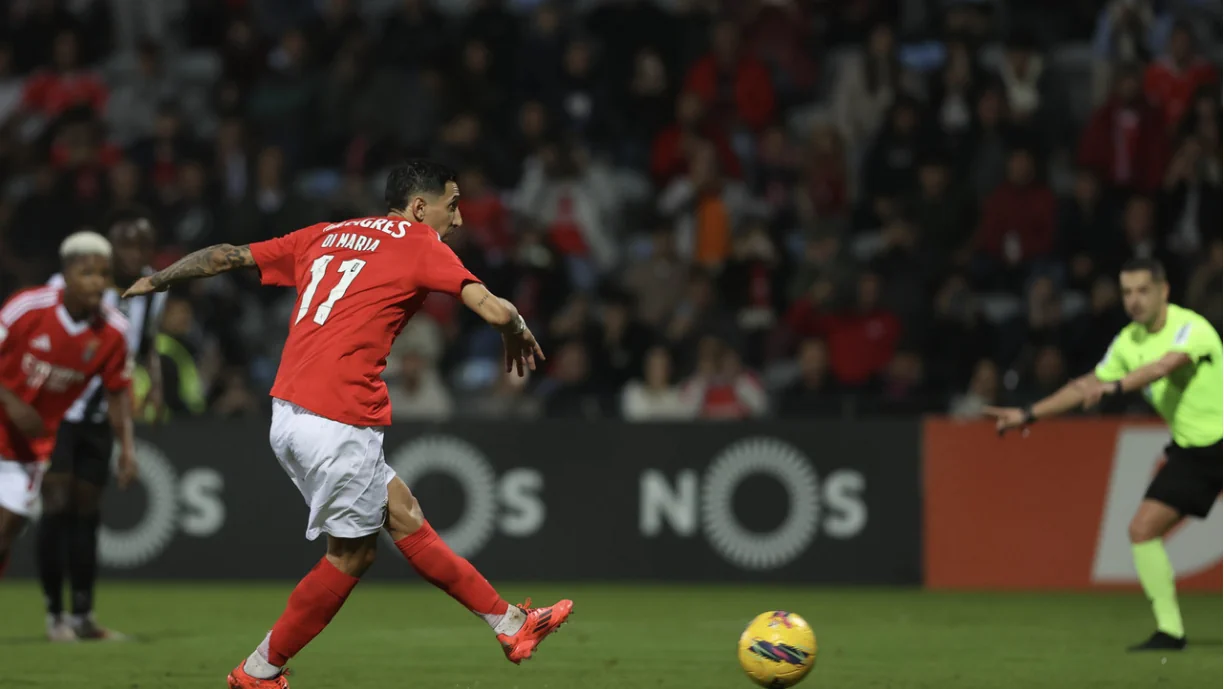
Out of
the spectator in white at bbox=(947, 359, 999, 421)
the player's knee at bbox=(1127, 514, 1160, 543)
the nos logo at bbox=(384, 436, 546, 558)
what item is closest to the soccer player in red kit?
the player's knee at bbox=(1127, 514, 1160, 543)

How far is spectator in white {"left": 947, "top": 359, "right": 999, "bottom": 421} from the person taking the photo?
14742 mm

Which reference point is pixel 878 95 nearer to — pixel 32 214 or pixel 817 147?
pixel 817 147

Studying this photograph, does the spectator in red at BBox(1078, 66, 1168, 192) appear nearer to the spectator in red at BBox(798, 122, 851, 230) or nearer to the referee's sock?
the spectator in red at BBox(798, 122, 851, 230)

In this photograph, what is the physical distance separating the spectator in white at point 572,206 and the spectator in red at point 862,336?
2558 millimetres

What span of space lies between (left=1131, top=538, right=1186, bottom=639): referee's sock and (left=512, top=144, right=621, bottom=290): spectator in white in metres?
7.95

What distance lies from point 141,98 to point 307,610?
13.6 meters

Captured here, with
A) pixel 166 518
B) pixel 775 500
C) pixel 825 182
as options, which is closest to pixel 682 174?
pixel 825 182

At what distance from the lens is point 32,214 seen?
17.8 metres

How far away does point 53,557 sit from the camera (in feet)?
34.3

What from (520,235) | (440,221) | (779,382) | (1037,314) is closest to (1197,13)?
(1037,314)

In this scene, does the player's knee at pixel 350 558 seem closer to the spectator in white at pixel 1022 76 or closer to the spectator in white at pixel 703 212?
the spectator in white at pixel 703 212

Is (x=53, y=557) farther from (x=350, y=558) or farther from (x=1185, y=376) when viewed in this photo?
(x=1185, y=376)

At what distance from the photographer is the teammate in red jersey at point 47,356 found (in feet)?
32.5

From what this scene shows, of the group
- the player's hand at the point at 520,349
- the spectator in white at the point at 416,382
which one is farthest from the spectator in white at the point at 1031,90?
the player's hand at the point at 520,349
